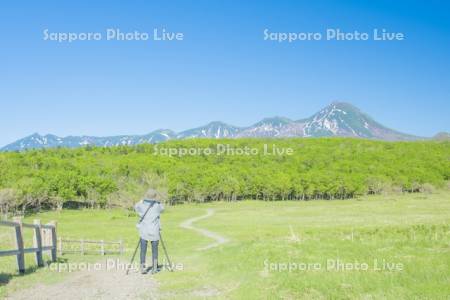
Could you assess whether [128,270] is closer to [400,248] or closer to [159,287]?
[159,287]

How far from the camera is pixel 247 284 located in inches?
565

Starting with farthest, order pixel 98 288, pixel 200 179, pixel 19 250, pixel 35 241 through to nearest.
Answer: pixel 200 179 < pixel 35 241 < pixel 19 250 < pixel 98 288

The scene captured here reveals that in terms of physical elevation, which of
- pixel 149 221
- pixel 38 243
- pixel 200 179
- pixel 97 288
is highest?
pixel 149 221

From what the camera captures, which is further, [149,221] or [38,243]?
[38,243]

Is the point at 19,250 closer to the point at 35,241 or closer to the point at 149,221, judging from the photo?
the point at 35,241

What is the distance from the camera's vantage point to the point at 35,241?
20031 mm

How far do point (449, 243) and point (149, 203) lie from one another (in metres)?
12.1

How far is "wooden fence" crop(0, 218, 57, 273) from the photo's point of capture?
17.2 metres

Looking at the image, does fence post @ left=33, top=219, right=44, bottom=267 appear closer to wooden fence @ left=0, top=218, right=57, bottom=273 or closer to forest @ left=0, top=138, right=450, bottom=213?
wooden fence @ left=0, top=218, right=57, bottom=273

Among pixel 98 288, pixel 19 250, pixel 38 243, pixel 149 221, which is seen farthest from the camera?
pixel 38 243

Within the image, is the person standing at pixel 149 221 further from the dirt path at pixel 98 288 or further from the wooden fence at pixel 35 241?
the wooden fence at pixel 35 241

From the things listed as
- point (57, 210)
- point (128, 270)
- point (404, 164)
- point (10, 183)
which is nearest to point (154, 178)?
point (57, 210)

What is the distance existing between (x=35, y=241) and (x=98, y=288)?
250 inches

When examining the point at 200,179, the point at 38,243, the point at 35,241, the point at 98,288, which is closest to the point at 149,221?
the point at 98,288
